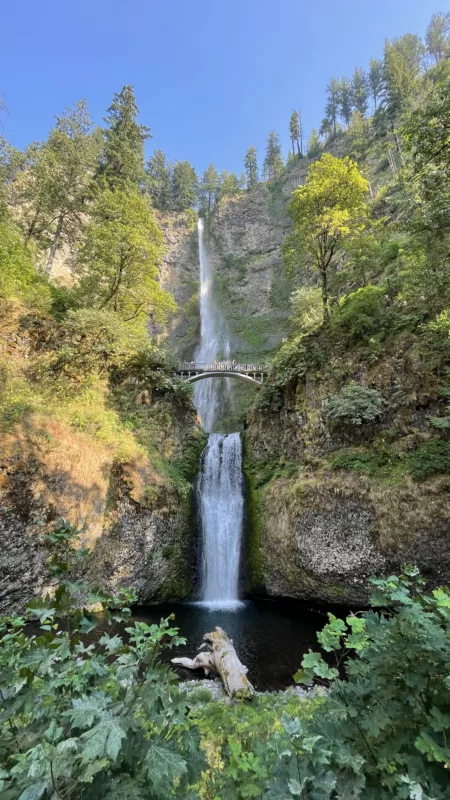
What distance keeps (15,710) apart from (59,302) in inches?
671

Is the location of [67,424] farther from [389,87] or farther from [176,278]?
[389,87]

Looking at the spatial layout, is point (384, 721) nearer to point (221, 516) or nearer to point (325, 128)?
point (221, 516)

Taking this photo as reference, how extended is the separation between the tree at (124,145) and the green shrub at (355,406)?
2141cm

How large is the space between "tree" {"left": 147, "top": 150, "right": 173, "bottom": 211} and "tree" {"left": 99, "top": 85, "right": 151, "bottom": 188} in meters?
22.1

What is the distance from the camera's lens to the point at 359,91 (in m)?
55.7

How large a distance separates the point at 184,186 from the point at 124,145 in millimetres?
31121

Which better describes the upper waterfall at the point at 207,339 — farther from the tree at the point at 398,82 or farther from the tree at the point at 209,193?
the tree at the point at 398,82

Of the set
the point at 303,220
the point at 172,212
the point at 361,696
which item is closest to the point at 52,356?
the point at 303,220

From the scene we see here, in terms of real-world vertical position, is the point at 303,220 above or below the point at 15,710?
above

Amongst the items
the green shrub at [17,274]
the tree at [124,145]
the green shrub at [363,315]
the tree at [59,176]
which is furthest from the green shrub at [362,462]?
the tree at [124,145]

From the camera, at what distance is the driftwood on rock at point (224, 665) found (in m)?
6.24

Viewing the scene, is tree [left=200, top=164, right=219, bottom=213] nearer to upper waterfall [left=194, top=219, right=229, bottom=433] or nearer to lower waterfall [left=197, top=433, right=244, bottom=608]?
upper waterfall [left=194, top=219, right=229, bottom=433]

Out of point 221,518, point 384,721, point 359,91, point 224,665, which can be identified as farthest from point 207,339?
point 359,91

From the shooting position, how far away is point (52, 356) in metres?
13.1
